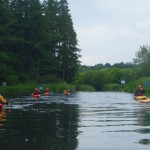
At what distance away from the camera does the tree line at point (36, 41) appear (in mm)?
67688

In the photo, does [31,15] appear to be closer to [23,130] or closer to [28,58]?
[28,58]

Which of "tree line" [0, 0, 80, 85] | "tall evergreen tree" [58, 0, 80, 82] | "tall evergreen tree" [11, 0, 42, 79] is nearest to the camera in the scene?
"tree line" [0, 0, 80, 85]

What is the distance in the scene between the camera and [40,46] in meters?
73.8

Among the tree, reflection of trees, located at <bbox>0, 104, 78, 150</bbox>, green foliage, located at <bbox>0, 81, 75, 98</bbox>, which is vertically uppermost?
the tree

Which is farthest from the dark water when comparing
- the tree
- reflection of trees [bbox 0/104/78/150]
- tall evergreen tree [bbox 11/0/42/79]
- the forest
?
the tree

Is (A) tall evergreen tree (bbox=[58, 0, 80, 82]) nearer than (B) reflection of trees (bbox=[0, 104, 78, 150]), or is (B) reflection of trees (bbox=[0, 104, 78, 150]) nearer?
(B) reflection of trees (bbox=[0, 104, 78, 150])

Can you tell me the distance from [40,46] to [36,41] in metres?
→ 1.41

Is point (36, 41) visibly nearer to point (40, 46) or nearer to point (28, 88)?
point (40, 46)

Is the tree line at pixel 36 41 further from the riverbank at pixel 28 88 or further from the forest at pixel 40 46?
the riverbank at pixel 28 88

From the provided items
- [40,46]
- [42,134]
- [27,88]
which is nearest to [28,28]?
[40,46]

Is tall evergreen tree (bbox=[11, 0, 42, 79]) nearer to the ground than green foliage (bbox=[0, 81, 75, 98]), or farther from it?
farther from it

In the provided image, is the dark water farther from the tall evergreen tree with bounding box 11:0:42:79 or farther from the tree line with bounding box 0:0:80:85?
the tall evergreen tree with bounding box 11:0:42:79

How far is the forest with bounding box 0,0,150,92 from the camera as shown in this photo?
6775 centimetres

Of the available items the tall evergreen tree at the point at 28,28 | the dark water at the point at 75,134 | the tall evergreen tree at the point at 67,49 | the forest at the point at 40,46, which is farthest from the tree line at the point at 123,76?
the dark water at the point at 75,134
